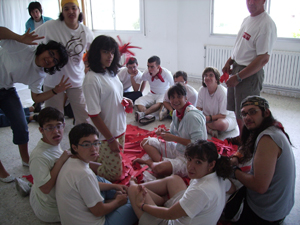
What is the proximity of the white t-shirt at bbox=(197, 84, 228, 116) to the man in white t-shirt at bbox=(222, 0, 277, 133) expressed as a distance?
0.29 metres

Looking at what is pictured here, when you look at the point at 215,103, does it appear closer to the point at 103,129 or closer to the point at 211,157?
the point at 103,129

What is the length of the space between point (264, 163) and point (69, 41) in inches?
91.3

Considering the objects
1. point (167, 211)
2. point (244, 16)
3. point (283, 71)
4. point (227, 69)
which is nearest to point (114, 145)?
point (167, 211)

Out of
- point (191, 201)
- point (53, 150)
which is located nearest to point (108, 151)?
point (53, 150)

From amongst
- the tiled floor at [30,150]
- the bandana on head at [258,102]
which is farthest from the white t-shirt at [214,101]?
the bandana on head at [258,102]

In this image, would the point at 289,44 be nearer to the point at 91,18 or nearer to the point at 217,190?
the point at 217,190

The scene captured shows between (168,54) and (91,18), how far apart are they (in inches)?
118

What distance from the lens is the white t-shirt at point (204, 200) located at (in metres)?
1.48

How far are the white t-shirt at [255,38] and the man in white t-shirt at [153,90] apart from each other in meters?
1.51

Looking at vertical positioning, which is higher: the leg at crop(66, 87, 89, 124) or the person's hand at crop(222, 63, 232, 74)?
the person's hand at crop(222, 63, 232, 74)

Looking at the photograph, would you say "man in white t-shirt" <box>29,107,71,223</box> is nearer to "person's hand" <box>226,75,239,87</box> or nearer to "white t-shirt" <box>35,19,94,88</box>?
"white t-shirt" <box>35,19,94,88</box>

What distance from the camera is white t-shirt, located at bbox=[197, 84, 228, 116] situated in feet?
11.1

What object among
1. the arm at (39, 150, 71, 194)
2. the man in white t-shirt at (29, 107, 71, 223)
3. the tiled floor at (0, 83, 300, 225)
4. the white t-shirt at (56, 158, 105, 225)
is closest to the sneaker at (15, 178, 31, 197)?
the tiled floor at (0, 83, 300, 225)

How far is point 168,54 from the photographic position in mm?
6457
